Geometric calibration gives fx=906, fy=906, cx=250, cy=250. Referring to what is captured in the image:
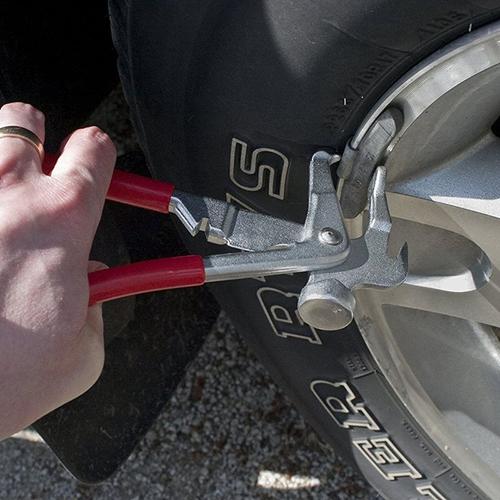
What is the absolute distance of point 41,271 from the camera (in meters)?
0.84

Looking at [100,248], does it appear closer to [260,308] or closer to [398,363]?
[260,308]

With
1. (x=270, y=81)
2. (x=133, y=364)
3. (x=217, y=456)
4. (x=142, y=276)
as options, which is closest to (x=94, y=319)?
(x=142, y=276)

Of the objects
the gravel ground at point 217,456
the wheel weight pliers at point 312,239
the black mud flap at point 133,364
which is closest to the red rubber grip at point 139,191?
the wheel weight pliers at point 312,239

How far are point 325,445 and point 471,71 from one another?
36.4 inches

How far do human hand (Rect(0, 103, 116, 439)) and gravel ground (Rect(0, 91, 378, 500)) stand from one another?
0.75m

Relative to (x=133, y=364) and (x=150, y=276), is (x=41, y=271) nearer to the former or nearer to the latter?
(x=150, y=276)

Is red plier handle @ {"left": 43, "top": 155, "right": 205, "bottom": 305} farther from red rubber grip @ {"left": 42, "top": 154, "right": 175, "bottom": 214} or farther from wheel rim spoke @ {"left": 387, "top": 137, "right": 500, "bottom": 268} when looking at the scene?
wheel rim spoke @ {"left": 387, "top": 137, "right": 500, "bottom": 268}

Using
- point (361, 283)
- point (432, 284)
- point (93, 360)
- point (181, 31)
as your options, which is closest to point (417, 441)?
point (432, 284)

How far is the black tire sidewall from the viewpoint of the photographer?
903 millimetres

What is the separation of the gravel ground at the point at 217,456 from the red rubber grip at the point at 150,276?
2.50ft

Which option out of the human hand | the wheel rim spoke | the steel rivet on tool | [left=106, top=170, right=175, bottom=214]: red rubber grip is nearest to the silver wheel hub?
the wheel rim spoke

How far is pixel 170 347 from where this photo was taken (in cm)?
164

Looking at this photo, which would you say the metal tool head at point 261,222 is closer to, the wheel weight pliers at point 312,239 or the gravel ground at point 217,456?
the wheel weight pliers at point 312,239

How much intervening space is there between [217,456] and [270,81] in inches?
34.4
